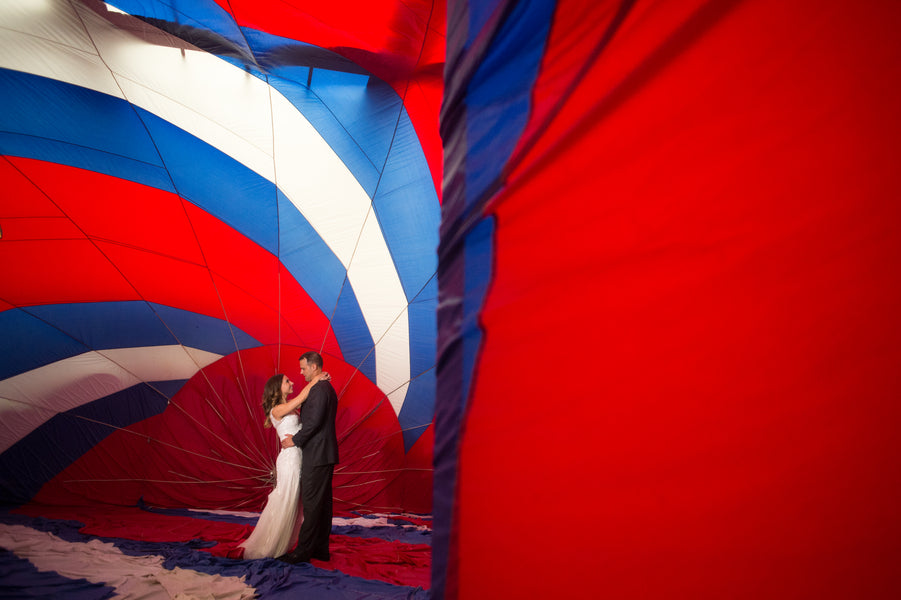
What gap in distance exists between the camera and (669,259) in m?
0.52

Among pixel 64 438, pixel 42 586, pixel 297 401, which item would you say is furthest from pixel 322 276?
pixel 64 438

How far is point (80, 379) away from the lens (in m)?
4.04

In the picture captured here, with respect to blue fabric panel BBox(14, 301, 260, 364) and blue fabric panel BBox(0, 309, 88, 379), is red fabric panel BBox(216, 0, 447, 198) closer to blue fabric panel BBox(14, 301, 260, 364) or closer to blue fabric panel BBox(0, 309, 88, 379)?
blue fabric panel BBox(14, 301, 260, 364)

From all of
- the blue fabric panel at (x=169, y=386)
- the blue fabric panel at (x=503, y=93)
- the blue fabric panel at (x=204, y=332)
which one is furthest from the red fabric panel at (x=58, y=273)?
the blue fabric panel at (x=503, y=93)

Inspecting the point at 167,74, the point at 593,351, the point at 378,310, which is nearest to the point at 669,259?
the point at 593,351

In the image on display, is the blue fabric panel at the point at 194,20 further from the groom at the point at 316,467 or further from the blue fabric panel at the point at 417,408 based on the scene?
the blue fabric panel at the point at 417,408

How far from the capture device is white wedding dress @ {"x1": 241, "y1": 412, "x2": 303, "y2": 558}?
2645 mm

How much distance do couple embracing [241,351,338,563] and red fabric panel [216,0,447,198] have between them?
70.0 inches

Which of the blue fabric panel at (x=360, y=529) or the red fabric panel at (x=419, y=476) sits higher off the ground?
the red fabric panel at (x=419, y=476)

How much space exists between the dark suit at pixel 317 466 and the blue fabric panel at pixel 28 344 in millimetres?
2523

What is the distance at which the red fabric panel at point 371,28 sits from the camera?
6.39 feet

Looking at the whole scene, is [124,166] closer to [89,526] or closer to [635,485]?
[89,526]

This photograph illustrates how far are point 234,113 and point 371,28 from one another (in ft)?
3.99

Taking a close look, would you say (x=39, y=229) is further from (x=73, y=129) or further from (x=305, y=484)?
(x=305, y=484)
